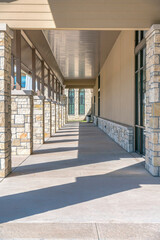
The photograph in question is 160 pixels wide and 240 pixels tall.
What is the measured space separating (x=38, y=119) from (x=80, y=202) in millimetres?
7849

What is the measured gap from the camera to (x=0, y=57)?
624 centimetres

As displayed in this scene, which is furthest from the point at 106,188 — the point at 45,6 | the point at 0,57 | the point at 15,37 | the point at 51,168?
the point at 15,37

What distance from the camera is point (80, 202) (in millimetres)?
4551

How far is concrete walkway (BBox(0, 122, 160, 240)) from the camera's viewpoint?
3.48m

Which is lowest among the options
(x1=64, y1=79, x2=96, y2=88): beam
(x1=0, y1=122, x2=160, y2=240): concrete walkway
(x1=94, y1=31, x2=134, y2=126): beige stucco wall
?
(x1=0, y1=122, x2=160, y2=240): concrete walkway

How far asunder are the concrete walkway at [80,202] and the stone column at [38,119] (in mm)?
4367

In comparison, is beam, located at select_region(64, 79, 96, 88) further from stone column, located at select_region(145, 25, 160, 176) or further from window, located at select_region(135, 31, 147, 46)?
stone column, located at select_region(145, 25, 160, 176)

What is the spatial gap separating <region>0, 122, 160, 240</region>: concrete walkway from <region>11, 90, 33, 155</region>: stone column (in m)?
1.67

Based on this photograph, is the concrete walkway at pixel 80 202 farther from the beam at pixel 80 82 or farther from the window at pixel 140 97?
the beam at pixel 80 82

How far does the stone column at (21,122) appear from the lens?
938 centimetres

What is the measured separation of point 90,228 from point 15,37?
22.4 ft

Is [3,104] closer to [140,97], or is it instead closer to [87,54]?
[140,97]

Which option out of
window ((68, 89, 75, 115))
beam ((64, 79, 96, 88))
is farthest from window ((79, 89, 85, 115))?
beam ((64, 79, 96, 88))

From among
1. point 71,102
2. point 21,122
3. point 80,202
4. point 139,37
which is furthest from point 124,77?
point 71,102
